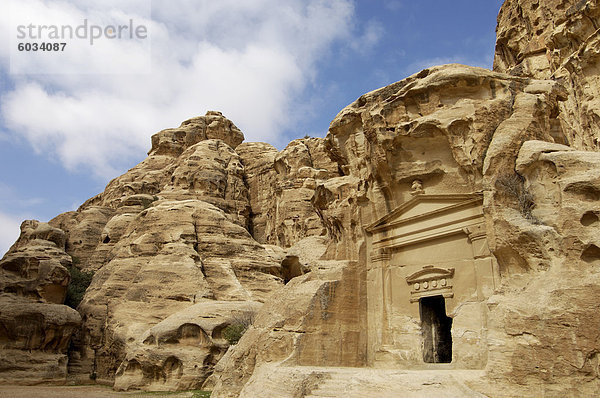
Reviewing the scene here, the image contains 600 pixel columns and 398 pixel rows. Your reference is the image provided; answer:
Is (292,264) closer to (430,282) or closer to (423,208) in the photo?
(423,208)

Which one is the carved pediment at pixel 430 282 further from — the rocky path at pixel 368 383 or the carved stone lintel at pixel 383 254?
the rocky path at pixel 368 383

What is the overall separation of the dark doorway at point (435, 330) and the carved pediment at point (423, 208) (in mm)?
2249

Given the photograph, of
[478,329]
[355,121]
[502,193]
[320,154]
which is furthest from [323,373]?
[320,154]

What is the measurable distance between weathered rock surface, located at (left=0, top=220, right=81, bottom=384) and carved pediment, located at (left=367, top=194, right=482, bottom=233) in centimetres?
1891

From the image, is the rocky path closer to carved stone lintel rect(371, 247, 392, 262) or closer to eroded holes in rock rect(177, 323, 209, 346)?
carved stone lintel rect(371, 247, 392, 262)

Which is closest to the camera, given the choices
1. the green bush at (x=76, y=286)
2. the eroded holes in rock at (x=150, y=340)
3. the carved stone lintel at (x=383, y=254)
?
the carved stone lintel at (x=383, y=254)

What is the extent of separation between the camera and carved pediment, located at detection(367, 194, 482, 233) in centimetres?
1313

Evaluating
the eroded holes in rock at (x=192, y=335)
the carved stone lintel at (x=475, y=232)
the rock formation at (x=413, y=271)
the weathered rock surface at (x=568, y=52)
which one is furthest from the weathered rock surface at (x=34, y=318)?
the weathered rock surface at (x=568, y=52)

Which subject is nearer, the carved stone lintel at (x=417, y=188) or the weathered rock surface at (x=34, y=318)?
the carved stone lintel at (x=417, y=188)

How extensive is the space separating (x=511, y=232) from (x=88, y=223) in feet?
134

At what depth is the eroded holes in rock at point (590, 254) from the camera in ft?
29.1

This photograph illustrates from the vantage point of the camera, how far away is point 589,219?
923 cm

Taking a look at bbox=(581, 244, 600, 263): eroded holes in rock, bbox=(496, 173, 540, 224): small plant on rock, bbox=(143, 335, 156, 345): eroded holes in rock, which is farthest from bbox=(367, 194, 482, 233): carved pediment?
bbox=(143, 335, 156, 345): eroded holes in rock

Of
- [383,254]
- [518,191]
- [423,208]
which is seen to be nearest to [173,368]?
[383,254]
